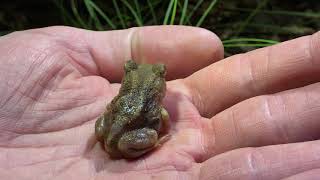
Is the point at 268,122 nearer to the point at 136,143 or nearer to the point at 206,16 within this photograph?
the point at 136,143

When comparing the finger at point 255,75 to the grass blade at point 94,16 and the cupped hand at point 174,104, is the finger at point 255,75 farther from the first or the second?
the grass blade at point 94,16

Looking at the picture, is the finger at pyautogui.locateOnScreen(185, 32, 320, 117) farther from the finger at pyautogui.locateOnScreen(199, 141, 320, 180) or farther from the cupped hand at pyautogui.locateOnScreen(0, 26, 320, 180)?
the finger at pyautogui.locateOnScreen(199, 141, 320, 180)

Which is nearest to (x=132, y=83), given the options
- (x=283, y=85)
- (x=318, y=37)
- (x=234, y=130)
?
(x=234, y=130)

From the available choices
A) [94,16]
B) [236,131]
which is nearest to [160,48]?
[236,131]

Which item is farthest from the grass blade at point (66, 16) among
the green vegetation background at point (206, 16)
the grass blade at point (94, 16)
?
the grass blade at point (94, 16)

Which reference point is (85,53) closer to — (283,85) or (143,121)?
(143,121)

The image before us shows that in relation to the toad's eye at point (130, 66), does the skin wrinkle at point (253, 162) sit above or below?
above

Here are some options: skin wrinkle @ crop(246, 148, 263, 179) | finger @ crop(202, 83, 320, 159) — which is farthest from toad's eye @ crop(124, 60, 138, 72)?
skin wrinkle @ crop(246, 148, 263, 179)
